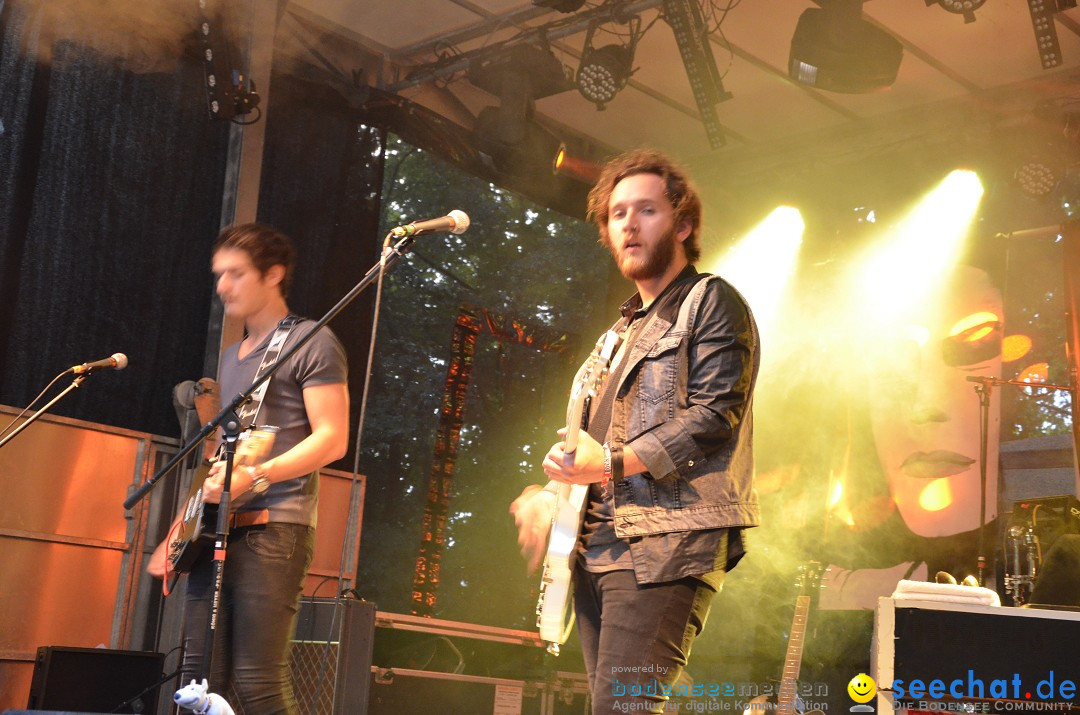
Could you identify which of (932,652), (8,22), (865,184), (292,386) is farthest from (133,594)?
(865,184)

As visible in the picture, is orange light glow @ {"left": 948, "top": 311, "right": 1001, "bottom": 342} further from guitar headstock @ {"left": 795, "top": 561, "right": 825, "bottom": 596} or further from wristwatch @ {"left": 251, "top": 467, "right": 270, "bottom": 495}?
wristwatch @ {"left": 251, "top": 467, "right": 270, "bottom": 495}

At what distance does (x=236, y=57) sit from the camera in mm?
5871

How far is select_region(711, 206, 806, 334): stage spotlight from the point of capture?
8789 mm

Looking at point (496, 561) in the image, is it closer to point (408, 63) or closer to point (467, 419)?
point (467, 419)

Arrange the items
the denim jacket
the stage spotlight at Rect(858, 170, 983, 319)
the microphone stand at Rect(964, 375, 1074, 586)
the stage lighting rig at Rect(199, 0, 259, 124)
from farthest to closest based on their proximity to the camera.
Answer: the stage spotlight at Rect(858, 170, 983, 319) → the microphone stand at Rect(964, 375, 1074, 586) → the stage lighting rig at Rect(199, 0, 259, 124) → the denim jacket

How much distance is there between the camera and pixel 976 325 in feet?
25.6

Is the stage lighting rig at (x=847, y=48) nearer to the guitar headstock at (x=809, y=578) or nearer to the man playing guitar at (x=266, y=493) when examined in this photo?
the guitar headstock at (x=809, y=578)

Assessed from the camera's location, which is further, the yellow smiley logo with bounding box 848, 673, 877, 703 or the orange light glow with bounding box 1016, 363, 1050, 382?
the orange light glow with bounding box 1016, 363, 1050, 382

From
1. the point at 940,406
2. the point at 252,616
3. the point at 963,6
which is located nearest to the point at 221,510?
the point at 252,616

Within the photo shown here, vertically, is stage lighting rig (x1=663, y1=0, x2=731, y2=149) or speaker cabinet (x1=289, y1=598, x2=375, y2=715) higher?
stage lighting rig (x1=663, y1=0, x2=731, y2=149)

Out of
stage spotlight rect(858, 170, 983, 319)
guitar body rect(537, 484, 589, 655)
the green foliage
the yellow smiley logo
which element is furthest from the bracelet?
stage spotlight rect(858, 170, 983, 319)

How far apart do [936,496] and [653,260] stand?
20.2 ft

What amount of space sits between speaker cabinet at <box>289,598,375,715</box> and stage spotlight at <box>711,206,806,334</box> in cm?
523

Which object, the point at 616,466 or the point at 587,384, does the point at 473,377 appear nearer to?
the point at 587,384
